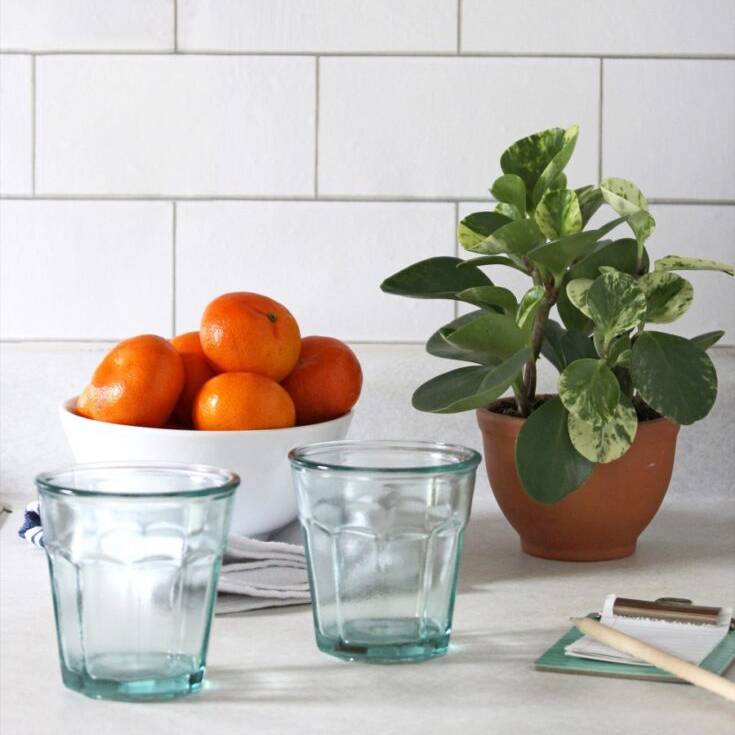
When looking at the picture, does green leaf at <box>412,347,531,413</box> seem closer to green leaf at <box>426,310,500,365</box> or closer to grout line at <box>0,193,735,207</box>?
green leaf at <box>426,310,500,365</box>

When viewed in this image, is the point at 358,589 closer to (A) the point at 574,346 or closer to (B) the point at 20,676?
(B) the point at 20,676

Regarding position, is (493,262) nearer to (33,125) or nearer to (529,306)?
(529,306)

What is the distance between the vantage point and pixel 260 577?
0.92m

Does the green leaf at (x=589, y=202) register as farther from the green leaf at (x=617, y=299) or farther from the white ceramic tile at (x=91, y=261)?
the white ceramic tile at (x=91, y=261)

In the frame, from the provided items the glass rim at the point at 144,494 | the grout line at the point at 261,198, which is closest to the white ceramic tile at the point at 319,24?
the grout line at the point at 261,198

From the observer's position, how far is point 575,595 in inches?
36.9

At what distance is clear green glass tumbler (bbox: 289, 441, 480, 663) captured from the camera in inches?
29.4

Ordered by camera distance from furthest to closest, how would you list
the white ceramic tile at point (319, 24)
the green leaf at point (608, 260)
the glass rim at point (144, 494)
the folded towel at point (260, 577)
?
the white ceramic tile at point (319, 24) → the green leaf at point (608, 260) → the folded towel at point (260, 577) → the glass rim at point (144, 494)

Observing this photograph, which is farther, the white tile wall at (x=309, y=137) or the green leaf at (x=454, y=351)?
the white tile wall at (x=309, y=137)

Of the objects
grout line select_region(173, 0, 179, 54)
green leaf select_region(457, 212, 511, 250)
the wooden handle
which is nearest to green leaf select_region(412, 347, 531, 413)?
green leaf select_region(457, 212, 511, 250)

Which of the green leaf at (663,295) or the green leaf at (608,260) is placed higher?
the green leaf at (608,260)

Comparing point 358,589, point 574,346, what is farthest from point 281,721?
point 574,346

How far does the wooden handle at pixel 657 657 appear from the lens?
2.19 feet

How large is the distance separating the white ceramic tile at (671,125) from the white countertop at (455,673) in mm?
393
